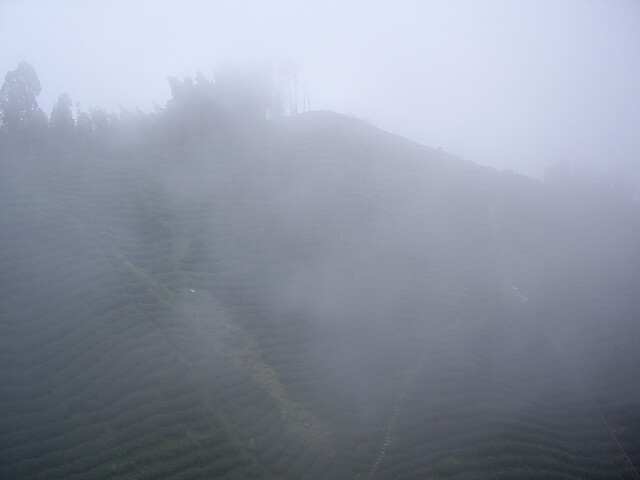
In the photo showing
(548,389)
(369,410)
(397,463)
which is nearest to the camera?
(397,463)

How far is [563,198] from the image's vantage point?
48.9m

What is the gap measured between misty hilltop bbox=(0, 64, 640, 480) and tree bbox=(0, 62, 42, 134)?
0.23 meters

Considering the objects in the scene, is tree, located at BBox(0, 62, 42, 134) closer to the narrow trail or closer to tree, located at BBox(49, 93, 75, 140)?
tree, located at BBox(49, 93, 75, 140)

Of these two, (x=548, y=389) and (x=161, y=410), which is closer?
(x=161, y=410)

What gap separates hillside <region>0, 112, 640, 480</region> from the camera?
669 inches

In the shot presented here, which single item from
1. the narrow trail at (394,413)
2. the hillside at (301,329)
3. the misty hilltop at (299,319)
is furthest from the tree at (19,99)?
the narrow trail at (394,413)

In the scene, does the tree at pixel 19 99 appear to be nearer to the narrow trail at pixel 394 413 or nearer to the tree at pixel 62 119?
the tree at pixel 62 119

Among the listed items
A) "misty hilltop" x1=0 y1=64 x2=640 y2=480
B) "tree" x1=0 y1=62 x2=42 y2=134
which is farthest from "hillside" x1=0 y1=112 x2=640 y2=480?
"tree" x1=0 y1=62 x2=42 y2=134

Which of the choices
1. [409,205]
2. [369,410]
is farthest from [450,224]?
[369,410]

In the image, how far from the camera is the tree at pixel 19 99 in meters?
45.9

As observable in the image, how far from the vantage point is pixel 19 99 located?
152ft

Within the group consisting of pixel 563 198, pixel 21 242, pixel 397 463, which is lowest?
pixel 397 463

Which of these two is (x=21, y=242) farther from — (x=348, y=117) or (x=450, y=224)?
(x=348, y=117)

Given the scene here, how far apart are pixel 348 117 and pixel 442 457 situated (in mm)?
53273
